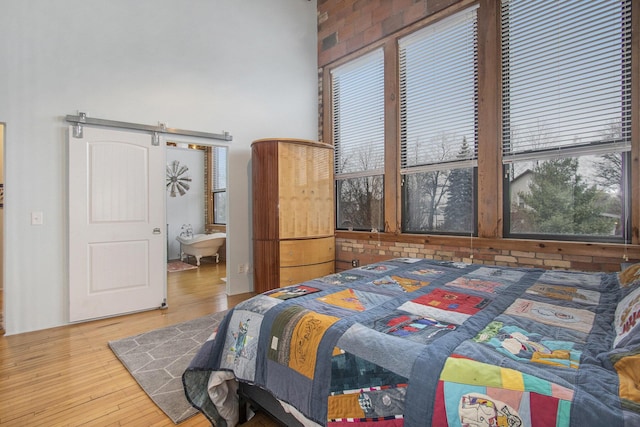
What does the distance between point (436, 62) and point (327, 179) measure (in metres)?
1.87

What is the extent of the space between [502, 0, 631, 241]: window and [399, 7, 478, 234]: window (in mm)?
351

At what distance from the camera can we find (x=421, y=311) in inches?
55.2

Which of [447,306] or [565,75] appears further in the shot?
[565,75]

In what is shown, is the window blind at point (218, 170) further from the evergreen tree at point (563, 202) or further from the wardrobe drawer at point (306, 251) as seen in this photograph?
the evergreen tree at point (563, 202)

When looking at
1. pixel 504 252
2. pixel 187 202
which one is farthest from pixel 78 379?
pixel 187 202

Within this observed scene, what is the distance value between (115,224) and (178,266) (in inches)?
119

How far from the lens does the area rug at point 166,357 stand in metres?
1.83

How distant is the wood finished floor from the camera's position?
169cm

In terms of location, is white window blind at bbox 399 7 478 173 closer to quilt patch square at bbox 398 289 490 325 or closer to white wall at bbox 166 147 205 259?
quilt patch square at bbox 398 289 490 325

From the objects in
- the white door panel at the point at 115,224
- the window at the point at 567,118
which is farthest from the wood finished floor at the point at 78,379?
the window at the point at 567,118

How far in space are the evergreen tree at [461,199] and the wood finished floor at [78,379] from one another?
2.60 meters

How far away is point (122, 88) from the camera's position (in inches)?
131

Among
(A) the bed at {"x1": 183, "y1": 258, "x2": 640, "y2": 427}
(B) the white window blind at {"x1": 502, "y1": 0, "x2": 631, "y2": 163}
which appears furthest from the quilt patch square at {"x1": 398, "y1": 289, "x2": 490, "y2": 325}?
(B) the white window blind at {"x1": 502, "y1": 0, "x2": 631, "y2": 163}

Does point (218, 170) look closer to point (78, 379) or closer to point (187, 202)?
point (187, 202)
